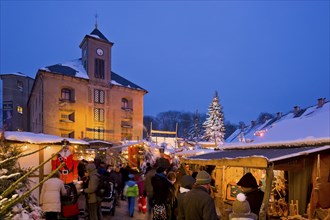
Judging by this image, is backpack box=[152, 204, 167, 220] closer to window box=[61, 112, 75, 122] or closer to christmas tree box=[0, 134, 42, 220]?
christmas tree box=[0, 134, 42, 220]

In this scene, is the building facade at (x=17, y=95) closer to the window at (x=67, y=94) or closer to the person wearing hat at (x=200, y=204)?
the window at (x=67, y=94)

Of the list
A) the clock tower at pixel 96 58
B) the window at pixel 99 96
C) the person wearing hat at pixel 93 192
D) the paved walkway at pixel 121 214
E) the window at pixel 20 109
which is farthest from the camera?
the window at pixel 20 109

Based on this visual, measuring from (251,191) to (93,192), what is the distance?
411 cm

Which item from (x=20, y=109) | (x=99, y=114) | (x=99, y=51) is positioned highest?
(x=99, y=51)

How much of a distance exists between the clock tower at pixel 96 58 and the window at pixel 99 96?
1.07 metres

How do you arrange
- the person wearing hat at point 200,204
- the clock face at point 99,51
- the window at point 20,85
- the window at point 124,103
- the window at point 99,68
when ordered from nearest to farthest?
1. the person wearing hat at point 200,204
2. the window at point 99,68
3. the clock face at point 99,51
4. the window at point 124,103
5. the window at point 20,85

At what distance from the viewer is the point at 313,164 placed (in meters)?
7.02

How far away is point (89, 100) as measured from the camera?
111ft

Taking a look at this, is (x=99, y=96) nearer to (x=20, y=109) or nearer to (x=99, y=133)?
(x=99, y=133)

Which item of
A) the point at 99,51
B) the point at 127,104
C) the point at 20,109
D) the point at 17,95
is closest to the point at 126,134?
the point at 127,104

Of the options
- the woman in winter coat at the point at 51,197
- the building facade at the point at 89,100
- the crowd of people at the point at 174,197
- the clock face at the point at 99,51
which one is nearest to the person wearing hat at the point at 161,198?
the crowd of people at the point at 174,197

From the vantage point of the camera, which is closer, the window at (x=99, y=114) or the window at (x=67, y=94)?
the window at (x=67, y=94)

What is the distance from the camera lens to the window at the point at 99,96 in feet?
113

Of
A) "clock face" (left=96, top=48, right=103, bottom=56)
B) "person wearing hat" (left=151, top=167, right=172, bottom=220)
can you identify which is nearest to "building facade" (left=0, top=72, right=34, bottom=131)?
"clock face" (left=96, top=48, right=103, bottom=56)
